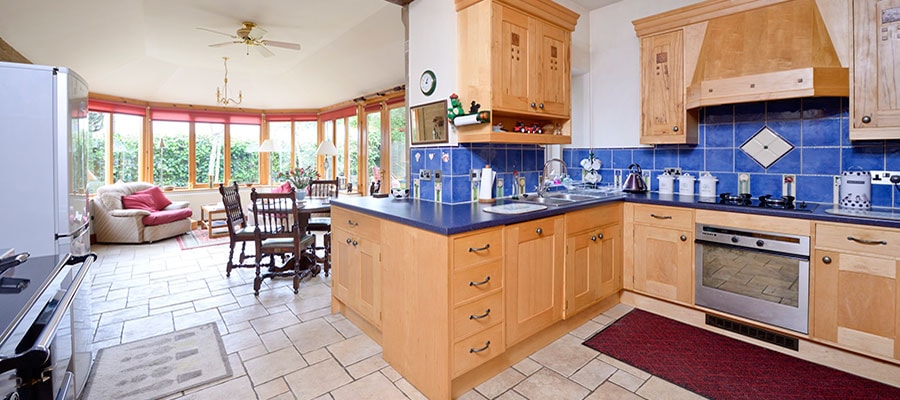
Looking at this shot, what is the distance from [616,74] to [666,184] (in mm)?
1112

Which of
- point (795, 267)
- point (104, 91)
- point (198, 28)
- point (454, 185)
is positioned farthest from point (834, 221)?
point (104, 91)

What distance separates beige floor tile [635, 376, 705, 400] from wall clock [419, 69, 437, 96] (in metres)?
2.25

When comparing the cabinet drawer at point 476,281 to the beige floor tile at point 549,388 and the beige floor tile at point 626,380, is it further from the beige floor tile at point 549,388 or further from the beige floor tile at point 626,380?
the beige floor tile at point 626,380

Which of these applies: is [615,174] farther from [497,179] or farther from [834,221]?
[834,221]

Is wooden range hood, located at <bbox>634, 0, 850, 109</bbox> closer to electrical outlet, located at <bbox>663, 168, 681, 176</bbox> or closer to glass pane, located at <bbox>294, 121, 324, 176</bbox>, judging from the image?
electrical outlet, located at <bbox>663, 168, 681, 176</bbox>

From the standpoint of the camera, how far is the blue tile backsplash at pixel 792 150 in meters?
2.51

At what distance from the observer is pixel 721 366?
229 centimetres

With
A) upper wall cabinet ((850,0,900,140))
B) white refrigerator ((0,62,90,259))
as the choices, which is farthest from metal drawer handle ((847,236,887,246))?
white refrigerator ((0,62,90,259))

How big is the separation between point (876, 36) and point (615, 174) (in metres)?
1.86

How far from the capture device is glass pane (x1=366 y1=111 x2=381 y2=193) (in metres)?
6.84

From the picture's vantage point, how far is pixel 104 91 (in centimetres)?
649

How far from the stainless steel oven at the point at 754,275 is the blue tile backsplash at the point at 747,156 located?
2.18 feet

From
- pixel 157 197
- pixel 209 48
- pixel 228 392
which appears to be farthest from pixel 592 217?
pixel 157 197

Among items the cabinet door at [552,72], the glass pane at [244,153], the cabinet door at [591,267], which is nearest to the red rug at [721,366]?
the cabinet door at [591,267]
